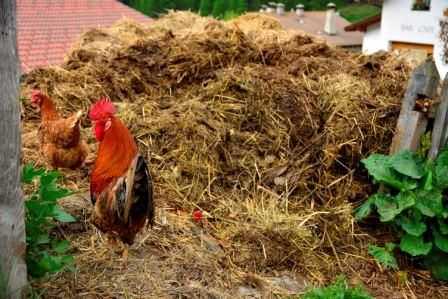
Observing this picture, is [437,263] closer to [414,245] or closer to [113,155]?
[414,245]

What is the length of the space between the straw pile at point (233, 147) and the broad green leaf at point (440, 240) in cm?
43

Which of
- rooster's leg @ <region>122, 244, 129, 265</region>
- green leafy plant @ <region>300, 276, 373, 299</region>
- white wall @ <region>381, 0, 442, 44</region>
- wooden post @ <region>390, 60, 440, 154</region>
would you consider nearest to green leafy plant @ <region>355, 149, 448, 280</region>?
wooden post @ <region>390, 60, 440, 154</region>

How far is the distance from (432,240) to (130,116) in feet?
8.11

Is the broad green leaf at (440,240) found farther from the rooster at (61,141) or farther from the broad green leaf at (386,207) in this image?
the rooster at (61,141)

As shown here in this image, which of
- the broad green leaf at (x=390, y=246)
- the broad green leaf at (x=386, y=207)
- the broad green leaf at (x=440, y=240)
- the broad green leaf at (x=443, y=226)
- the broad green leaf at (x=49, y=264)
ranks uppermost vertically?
the broad green leaf at (x=49, y=264)

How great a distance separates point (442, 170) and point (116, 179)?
229 centimetres

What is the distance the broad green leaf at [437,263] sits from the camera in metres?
3.33

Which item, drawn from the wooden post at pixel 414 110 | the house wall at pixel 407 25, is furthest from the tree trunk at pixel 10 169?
the house wall at pixel 407 25

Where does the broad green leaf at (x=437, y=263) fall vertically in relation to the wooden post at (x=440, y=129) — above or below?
below

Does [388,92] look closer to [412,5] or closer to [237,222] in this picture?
[237,222]

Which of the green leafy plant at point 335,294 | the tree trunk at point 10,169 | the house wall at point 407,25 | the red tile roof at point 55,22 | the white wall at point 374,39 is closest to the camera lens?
the tree trunk at point 10,169

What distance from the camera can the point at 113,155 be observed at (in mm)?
2445

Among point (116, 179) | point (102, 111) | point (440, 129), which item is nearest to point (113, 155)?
point (116, 179)

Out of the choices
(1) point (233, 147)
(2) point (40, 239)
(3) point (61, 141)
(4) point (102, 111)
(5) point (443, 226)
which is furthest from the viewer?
(1) point (233, 147)
